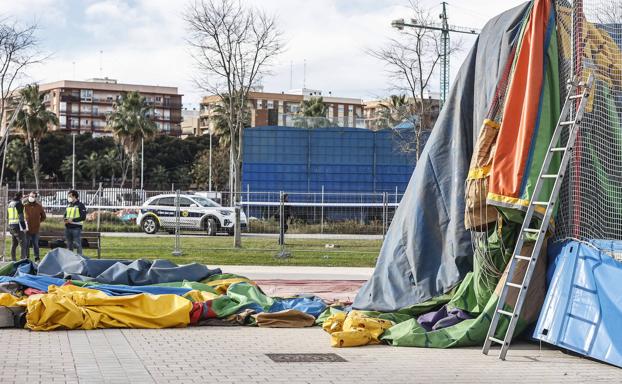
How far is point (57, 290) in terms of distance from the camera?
36.6 feet

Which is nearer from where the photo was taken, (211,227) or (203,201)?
(211,227)

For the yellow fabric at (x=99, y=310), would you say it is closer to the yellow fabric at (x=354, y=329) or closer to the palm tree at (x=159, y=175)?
the yellow fabric at (x=354, y=329)

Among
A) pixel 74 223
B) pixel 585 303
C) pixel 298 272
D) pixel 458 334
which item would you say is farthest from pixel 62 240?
pixel 585 303

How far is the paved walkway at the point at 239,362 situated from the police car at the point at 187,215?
20950 mm

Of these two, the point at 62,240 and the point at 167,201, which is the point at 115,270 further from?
the point at 167,201

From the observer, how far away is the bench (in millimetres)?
21133

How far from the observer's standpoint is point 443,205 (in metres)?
11.2

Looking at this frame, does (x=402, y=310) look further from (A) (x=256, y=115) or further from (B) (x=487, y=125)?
(A) (x=256, y=115)

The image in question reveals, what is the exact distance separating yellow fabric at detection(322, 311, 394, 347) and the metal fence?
1237 centimetres

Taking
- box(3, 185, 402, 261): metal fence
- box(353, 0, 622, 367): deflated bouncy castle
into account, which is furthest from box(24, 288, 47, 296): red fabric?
box(3, 185, 402, 261): metal fence

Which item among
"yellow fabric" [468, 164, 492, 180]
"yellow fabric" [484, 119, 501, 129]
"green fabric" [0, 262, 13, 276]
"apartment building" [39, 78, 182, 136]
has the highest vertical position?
"apartment building" [39, 78, 182, 136]

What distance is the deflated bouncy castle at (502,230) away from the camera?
→ 9055 millimetres

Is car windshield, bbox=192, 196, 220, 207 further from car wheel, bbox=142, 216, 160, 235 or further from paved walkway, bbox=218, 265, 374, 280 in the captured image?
paved walkway, bbox=218, 265, 374, 280

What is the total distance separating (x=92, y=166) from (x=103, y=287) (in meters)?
80.3
